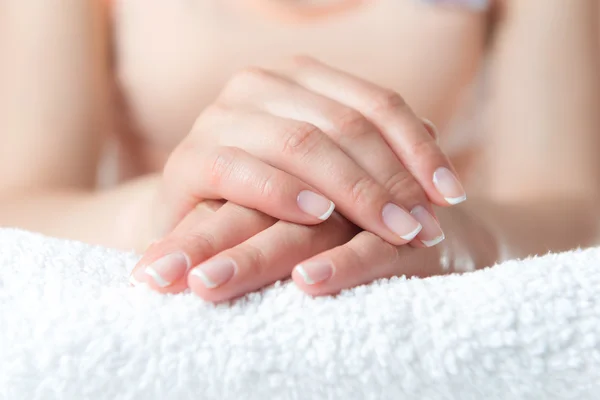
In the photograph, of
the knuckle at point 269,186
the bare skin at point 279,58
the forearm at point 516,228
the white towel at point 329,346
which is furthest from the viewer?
the bare skin at point 279,58

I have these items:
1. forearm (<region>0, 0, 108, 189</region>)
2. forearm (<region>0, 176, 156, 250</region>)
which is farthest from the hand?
forearm (<region>0, 0, 108, 189</region>)

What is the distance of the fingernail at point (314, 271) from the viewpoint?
10.3 inches

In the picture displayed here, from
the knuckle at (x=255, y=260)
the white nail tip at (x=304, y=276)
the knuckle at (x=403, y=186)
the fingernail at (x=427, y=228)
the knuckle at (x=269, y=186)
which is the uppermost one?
the knuckle at (x=269, y=186)

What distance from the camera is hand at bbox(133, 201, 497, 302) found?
261mm

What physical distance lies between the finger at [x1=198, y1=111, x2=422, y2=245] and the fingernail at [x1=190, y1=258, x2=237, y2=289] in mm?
100

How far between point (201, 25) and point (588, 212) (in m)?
0.51

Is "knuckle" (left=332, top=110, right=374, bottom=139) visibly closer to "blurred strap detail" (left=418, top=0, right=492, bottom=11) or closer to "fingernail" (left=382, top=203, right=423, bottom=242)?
"fingernail" (left=382, top=203, right=423, bottom=242)

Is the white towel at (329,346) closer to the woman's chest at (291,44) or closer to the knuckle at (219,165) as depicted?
the knuckle at (219,165)

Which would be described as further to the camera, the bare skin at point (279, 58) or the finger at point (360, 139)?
the bare skin at point (279, 58)

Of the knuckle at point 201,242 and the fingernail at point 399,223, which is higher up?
the knuckle at point 201,242

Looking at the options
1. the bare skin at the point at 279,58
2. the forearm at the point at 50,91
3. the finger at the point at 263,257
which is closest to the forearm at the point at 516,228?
the bare skin at the point at 279,58

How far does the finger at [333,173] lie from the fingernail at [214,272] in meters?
0.10

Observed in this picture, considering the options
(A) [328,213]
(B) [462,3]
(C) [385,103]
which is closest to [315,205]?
(A) [328,213]

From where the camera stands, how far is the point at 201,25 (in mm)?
699
